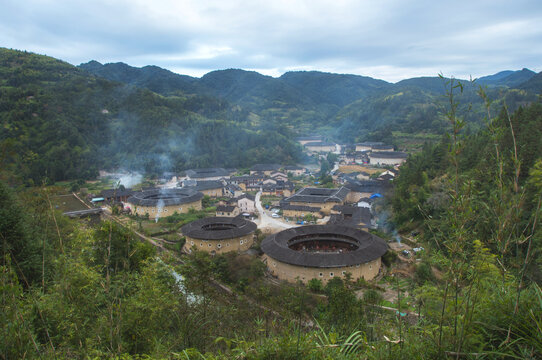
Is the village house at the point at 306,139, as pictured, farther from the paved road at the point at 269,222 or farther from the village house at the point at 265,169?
the paved road at the point at 269,222

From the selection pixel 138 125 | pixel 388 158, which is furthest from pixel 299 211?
pixel 138 125

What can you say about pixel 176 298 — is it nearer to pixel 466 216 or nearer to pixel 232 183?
pixel 466 216

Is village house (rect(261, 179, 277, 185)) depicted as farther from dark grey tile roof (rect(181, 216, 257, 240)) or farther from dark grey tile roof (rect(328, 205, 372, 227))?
dark grey tile roof (rect(181, 216, 257, 240))

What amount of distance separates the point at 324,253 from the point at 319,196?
10.2m

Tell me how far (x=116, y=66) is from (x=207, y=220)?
9373 cm

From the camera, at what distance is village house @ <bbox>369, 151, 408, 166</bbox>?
35750 millimetres

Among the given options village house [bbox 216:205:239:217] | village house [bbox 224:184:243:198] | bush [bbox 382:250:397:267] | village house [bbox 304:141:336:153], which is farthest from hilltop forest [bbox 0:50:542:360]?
village house [bbox 304:141:336:153]

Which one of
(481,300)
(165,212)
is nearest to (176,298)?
(481,300)

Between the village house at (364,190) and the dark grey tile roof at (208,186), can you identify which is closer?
the village house at (364,190)

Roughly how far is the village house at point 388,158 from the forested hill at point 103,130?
420 inches

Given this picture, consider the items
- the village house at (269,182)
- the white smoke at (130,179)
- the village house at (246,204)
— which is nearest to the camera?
the village house at (246,204)

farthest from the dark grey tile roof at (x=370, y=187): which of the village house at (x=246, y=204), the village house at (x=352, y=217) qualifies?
the village house at (x=246, y=204)

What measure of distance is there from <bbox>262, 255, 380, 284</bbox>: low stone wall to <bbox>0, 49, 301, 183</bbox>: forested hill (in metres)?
27.5

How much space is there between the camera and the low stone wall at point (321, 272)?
10.5m
